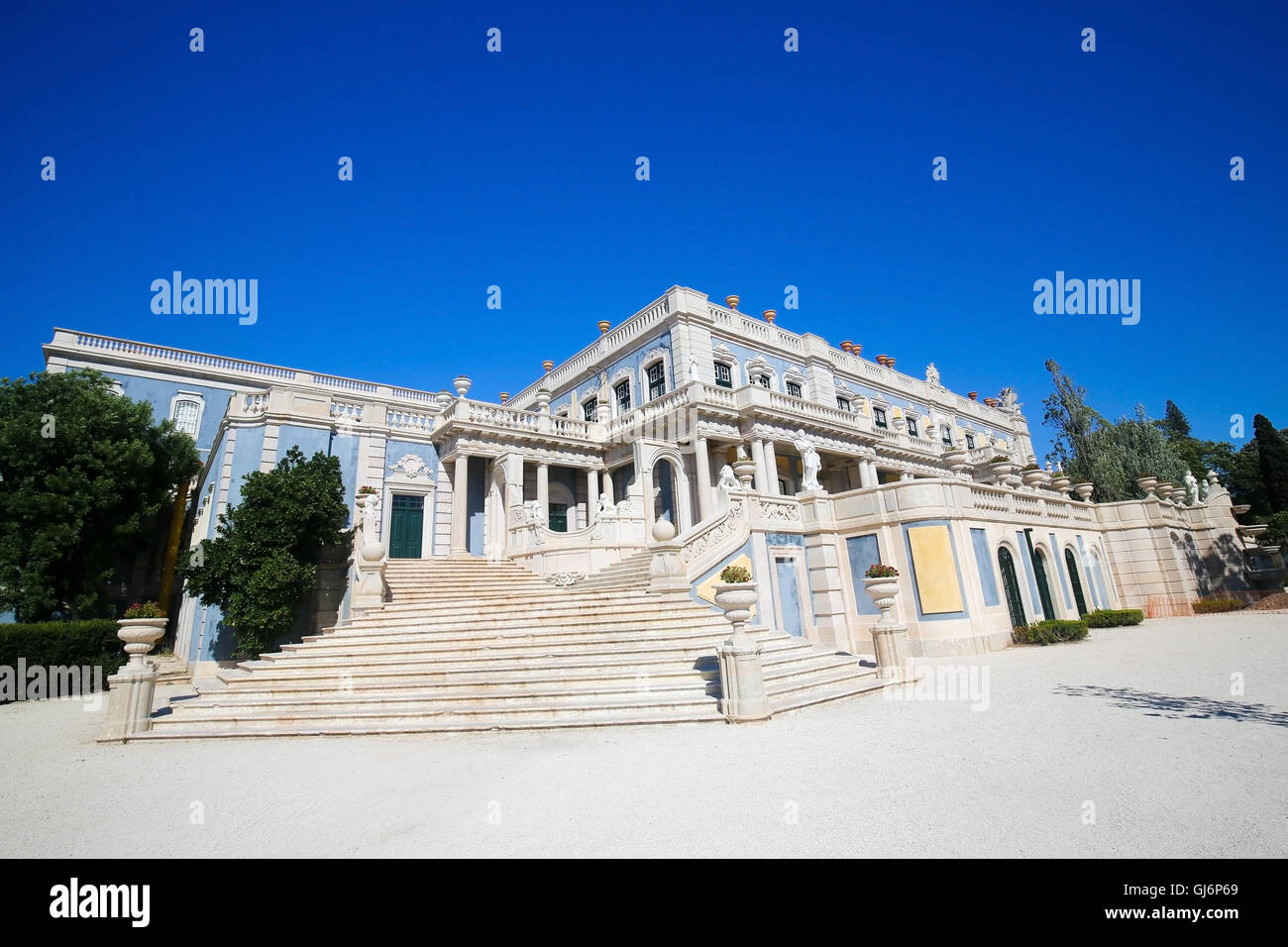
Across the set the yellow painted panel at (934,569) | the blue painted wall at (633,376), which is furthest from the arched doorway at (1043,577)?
the blue painted wall at (633,376)

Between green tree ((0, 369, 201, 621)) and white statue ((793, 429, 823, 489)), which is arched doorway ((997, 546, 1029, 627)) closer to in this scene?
white statue ((793, 429, 823, 489))

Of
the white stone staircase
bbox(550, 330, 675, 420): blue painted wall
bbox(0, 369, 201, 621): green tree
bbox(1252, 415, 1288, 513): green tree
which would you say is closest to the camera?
the white stone staircase

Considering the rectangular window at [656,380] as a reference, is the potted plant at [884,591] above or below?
below

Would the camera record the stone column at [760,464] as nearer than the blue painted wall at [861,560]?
No

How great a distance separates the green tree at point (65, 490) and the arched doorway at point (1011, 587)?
25180 millimetres

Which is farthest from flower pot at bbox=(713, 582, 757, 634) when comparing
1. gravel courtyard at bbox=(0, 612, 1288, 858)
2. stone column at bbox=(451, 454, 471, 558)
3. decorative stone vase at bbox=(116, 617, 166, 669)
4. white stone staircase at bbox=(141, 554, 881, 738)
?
stone column at bbox=(451, 454, 471, 558)

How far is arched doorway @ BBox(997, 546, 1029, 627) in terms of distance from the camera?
627 inches

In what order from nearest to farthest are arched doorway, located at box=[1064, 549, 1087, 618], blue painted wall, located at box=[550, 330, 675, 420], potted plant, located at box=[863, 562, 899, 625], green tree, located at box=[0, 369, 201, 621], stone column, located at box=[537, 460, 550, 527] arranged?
potted plant, located at box=[863, 562, 899, 625]
green tree, located at box=[0, 369, 201, 621]
arched doorway, located at box=[1064, 549, 1087, 618]
stone column, located at box=[537, 460, 550, 527]
blue painted wall, located at box=[550, 330, 675, 420]

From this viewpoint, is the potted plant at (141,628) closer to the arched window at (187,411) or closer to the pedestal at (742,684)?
the pedestal at (742,684)

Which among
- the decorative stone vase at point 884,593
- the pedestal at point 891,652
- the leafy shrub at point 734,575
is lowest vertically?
the pedestal at point 891,652

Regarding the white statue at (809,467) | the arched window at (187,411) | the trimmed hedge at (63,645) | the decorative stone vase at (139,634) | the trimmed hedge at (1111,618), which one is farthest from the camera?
the arched window at (187,411)

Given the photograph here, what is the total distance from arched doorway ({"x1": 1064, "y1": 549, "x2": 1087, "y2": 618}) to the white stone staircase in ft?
42.0

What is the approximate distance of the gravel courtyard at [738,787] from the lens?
391 cm
